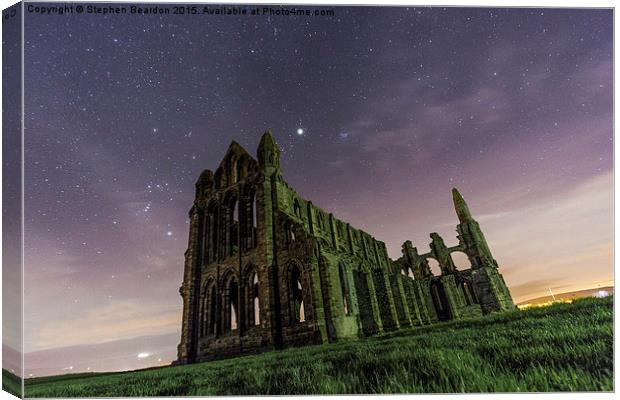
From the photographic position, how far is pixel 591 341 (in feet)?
13.8

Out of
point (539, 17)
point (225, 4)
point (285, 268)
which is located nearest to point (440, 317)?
point (285, 268)

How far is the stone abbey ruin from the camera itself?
14.6 meters

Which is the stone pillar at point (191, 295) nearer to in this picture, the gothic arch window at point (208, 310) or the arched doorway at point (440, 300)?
the gothic arch window at point (208, 310)

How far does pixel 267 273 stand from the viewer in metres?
15.5

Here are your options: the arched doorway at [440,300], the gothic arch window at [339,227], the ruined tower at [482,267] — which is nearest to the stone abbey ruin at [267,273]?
the gothic arch window at [339,227]

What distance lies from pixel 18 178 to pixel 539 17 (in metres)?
10.7

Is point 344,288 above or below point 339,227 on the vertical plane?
below

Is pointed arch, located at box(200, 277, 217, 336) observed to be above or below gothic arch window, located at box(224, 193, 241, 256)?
below

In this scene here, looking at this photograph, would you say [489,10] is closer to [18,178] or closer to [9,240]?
[18,178]

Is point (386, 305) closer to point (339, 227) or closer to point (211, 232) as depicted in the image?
point (339, 227)

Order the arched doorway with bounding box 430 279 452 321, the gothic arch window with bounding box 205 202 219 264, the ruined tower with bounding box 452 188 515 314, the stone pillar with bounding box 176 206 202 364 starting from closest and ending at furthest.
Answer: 1. the stone pillar with bounding box 176 206 202 364
2. the gothic arch window with bounding box 205 202 219 264
3. the ruined tower with bounding box 452 188 515 314
4. the arched doorway with bounding box 430 279 452 321

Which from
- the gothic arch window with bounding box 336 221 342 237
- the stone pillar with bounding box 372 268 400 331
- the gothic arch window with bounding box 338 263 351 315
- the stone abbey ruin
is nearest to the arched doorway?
the stone abbey ruin

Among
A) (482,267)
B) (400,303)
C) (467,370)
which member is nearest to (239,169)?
(400,303)

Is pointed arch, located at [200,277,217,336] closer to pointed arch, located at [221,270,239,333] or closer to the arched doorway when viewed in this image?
pointed arch, located at [221,270,239,333]
